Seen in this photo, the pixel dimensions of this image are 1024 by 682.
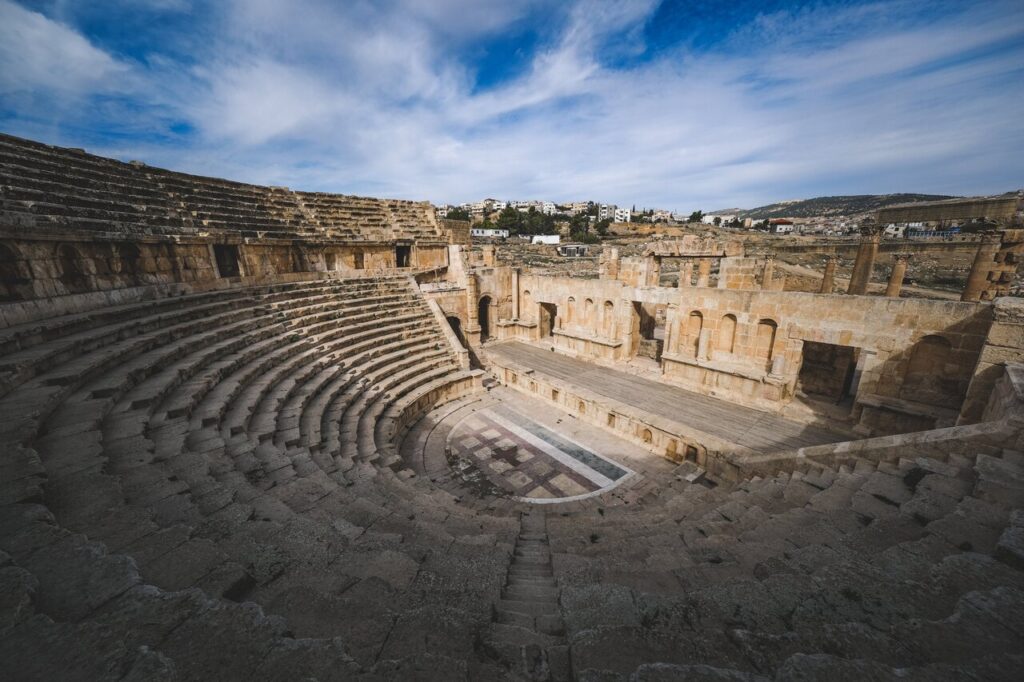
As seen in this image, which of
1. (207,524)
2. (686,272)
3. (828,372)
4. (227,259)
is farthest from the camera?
(686,272)

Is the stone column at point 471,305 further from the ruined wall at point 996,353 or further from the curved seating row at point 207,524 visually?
the ruined wall at point 996,353

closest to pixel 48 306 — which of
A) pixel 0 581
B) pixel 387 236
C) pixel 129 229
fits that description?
pixel 129 229

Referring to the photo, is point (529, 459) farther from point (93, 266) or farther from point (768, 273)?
point (93, 266)

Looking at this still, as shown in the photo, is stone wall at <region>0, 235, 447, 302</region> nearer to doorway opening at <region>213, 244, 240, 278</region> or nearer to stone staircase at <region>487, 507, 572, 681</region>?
doorway opening at <region>213, 244, 240, 278</region>

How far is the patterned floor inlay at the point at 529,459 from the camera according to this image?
842cm

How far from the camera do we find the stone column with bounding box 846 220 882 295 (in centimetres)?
1084

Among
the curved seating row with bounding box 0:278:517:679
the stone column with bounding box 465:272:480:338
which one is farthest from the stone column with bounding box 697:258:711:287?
the curved seating row with bounding box 0:278:517:679

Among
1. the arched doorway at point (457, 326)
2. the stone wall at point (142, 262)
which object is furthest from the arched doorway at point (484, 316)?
the stone wall at point (142, 262)

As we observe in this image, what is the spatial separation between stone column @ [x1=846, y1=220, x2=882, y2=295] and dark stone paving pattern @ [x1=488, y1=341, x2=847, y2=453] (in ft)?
16.5

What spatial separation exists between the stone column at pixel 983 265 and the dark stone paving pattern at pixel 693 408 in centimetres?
496

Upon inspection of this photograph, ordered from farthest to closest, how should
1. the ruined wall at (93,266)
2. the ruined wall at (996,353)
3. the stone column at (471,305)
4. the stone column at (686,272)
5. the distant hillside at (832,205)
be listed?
1. the distant hillside at (832,205)
2. the stone column at (471,305)
3. the stone column at (686,272)
4. the ruined wall at (93,266)
5. the ruined wall at (996,353)

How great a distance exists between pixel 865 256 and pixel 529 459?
11670 mm

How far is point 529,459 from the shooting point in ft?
30.9

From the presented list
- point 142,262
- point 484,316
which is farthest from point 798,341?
point 142,262
